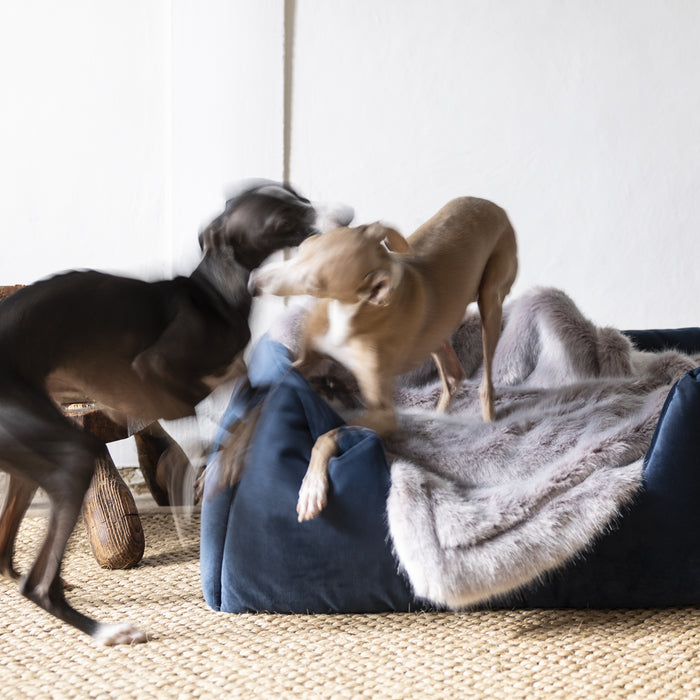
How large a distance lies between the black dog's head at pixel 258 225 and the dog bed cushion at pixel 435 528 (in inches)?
10.5

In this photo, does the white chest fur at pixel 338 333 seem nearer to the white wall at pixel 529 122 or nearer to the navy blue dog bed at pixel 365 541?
the navy blue dog bed at pixel 365 541

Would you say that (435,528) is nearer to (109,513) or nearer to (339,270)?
(339,270)

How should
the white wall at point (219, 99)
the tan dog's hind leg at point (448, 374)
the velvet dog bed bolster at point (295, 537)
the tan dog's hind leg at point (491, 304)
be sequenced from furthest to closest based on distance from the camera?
the white wall at point (219, 99), the tan dog's hind leg at point (448, 374), the tan dog's hind leg at point (491, 304), the velvet dog bed bolster at point (295, 537)

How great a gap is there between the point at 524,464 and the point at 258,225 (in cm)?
81

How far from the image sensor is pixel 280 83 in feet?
9.72

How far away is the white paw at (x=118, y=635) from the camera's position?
4.99 ft

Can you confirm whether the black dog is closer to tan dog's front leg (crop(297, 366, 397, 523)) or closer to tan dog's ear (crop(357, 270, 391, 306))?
tan dog's ear (crop(357, 270, 391, 306))

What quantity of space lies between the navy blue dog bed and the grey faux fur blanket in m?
0.06

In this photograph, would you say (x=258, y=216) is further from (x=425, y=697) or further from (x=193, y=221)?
(x=193, y=221)

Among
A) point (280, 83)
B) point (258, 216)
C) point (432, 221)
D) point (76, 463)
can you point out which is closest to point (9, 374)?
point (76, 463)

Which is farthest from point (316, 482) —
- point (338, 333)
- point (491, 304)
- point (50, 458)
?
point (491, 304)

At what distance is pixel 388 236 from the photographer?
5.45 ft

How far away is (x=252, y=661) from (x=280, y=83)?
2141mm

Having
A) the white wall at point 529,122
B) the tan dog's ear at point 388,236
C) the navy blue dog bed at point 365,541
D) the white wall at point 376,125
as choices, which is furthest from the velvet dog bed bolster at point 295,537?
the white wall at point 529,122
